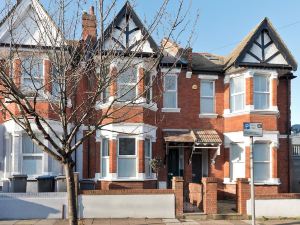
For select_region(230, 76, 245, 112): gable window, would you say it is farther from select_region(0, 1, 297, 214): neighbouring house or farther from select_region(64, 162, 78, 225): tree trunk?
select_region(64, 162, 78, 225): tree trunk

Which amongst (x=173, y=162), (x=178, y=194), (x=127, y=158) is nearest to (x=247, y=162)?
(x=173, y=162)

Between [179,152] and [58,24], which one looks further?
[179,152]

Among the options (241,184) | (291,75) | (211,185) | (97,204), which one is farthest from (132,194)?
(291,75)

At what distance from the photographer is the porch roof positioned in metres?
18.4

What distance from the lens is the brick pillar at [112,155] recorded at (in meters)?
17.0

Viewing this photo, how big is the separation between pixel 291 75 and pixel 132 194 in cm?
1024

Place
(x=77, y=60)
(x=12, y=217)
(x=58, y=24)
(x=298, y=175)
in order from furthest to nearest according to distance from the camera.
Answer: (x=298, y=175) < (x=12, y=217) < (x=77, y=60) < (x=58, y=24)

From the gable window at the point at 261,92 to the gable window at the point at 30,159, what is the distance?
942 centimetres

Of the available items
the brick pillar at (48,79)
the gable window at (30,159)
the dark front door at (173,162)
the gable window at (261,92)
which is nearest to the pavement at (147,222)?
the gable window at (30,159)

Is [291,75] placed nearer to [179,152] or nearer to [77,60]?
[179,152]

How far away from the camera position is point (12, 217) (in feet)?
45.9

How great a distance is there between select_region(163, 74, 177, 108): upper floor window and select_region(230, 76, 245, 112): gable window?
2.60 meters

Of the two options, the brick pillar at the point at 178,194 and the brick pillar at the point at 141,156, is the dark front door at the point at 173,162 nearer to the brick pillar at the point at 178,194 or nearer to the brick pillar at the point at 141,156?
the brick pillar at the point at 141,156

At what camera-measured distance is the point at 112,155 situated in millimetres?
17047
